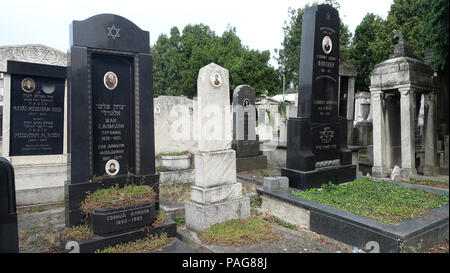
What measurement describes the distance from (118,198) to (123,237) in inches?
22.5

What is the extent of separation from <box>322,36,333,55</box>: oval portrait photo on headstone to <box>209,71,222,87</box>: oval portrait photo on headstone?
2.87 meters

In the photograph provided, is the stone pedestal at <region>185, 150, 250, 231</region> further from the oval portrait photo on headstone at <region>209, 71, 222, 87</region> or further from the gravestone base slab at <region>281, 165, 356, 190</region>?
the gravestone base slab at <region>281, 165, 356, 190</region>

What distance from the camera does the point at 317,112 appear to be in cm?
654

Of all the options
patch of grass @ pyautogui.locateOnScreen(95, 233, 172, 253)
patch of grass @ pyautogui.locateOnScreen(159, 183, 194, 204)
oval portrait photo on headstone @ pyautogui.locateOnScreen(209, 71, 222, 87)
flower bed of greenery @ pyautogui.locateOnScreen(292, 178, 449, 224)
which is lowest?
patch of grass @ pyautogui.locateOnScreen(95, 233, 172, 253)

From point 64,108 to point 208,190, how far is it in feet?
15.6

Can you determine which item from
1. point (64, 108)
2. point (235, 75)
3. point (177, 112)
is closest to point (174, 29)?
point (235, 75)

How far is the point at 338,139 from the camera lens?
7.00 metres

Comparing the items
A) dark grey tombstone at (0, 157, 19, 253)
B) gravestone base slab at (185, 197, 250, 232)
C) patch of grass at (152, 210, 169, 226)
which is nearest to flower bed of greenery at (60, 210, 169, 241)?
dark grey tombstone at (0, 157, 19, 253)

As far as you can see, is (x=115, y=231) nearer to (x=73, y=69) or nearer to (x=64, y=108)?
(x=73, y=69)

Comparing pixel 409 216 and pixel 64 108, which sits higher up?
pixel 64 108

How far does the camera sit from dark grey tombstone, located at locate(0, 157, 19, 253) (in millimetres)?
3215

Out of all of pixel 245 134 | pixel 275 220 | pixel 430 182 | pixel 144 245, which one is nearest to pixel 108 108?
pixel 144 245

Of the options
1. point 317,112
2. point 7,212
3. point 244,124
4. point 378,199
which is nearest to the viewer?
point 7,212

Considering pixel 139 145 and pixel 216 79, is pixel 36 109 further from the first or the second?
pixel 216 79
